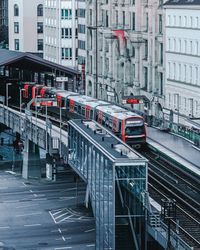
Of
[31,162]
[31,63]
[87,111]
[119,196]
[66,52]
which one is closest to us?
[119,196]

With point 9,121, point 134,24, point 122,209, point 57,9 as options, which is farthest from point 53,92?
point 57,9

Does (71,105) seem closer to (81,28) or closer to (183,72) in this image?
(183,72)

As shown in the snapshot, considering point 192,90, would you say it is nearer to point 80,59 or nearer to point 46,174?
point 46,174

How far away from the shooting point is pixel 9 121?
118 meters

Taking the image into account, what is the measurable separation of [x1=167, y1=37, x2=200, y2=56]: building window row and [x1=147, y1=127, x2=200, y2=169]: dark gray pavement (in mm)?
20568

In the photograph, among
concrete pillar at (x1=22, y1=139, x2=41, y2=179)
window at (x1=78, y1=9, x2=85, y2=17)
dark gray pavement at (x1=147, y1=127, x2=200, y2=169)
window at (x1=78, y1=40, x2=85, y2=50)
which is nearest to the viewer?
dark gray pavement at (x1=147, y1=127, x2=200, y2=169)

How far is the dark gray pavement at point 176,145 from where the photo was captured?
264ft

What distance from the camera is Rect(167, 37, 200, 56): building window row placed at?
115931 millimetres

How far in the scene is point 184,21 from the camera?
11912 cm

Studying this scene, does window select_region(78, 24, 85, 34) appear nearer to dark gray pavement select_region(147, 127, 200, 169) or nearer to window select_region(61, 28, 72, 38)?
window select_region(61, 28, 72, 38)

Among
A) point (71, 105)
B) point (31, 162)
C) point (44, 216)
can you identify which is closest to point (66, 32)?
point (31, 162)

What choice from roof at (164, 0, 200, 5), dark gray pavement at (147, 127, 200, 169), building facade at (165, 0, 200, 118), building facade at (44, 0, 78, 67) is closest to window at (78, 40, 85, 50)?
building facade at (44, 0, 78, 67)

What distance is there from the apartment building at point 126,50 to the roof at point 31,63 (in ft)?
21.9

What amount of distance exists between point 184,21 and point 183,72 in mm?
5936
